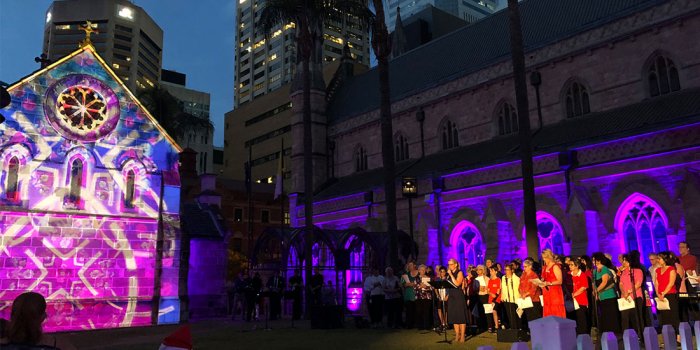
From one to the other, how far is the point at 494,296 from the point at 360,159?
24.7 m

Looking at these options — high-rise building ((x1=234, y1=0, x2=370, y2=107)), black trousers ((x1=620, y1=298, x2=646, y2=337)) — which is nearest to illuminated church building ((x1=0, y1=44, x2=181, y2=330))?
black trousers ((x1=620, y1=298, x2=646, y2=337))

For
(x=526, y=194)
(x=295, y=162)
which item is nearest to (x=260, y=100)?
(x=295, y=162)

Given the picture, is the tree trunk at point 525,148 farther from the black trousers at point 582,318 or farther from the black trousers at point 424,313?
the black trousers at point 582,318

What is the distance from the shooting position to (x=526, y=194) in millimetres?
16891

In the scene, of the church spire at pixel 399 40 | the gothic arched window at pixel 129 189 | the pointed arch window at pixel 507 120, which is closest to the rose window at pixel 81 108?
the gothic arched window at pixel 129 189

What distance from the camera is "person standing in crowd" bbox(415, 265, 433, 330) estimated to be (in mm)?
15945

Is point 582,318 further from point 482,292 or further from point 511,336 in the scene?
point 482,292

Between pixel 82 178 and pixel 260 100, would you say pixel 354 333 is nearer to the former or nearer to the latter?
pixel 82 178

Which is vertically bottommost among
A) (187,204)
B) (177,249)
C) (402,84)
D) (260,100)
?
(177,249)


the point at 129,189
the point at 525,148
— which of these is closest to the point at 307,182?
the point at 129,189

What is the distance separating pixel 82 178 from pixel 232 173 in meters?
65.8

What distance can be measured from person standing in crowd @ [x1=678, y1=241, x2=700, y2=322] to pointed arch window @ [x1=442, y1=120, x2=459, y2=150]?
2003 centimetres

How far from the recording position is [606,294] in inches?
455

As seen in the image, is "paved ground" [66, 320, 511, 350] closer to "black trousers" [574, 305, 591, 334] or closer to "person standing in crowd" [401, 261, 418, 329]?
"person standing in crowd" [401, 261, 418, 329]
